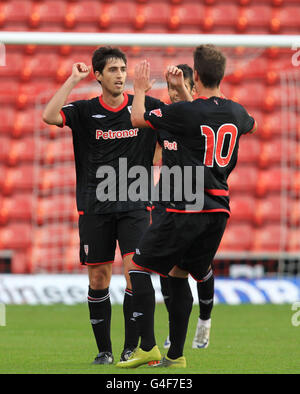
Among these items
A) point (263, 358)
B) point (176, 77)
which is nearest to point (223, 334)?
point (263, 358)

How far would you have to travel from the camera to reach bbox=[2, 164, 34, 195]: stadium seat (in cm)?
1135

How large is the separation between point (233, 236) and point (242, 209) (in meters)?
0.50

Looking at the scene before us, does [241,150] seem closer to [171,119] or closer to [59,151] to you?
[59,151]

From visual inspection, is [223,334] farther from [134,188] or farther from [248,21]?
[248,21]

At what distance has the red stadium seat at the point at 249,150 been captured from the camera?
38.2 feet

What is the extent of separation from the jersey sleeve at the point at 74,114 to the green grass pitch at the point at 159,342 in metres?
1.44

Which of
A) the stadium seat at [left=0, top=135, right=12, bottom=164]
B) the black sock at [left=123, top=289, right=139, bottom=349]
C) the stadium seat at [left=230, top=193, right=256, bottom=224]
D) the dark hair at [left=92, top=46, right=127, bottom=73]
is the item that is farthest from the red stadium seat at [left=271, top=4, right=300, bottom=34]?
the black sock at [left=123, top=289, right=139, bottom=349]

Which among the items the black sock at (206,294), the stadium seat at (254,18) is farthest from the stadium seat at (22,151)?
the black sock at (206,294)

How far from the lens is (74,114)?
5.05 m

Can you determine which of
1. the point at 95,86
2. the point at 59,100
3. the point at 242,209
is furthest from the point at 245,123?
the point at 242,209

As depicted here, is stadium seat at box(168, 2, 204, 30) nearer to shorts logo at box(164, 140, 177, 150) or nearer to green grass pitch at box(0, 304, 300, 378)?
green grass pitch at box(0, 304, 300, 378)

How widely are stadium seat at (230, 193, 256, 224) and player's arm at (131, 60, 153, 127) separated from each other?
6801 millimetres

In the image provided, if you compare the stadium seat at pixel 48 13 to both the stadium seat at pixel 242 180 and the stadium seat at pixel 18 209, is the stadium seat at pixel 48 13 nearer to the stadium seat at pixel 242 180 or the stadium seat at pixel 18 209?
the stadium seat at pixel 18 209

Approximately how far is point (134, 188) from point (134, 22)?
8591 millimetres
